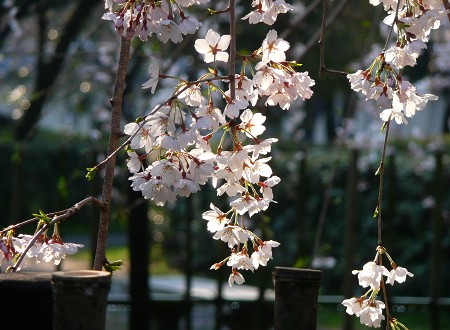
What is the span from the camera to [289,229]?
8.41 m

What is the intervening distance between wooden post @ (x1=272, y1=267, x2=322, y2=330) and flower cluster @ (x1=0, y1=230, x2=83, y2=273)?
1.59 ft

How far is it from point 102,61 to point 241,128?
7185 millimetres

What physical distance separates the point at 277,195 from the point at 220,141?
22.8 feet

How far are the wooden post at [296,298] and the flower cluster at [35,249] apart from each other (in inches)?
19.1

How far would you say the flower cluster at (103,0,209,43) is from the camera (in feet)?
5.43

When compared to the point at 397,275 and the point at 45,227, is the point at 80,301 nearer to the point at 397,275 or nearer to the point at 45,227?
the point at 45,227

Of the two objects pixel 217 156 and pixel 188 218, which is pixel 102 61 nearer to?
pixel 188 218

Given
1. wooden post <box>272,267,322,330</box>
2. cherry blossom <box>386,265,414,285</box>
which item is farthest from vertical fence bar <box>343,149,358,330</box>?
wooden post <box>272,267,322,330</box>

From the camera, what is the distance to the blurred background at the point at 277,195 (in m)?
4.34

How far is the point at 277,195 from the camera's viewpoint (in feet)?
28.3

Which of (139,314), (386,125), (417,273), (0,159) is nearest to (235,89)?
(386,125)

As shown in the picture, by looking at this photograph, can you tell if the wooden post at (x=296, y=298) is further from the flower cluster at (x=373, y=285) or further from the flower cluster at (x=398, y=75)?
the flower cluster at (x=398, y=75)

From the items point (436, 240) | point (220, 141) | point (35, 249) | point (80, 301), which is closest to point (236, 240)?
point (220, 141)

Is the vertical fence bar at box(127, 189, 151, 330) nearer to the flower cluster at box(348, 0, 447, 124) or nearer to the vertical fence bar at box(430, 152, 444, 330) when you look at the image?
the vertical fence bar at box(430, 152, 444, 330)
